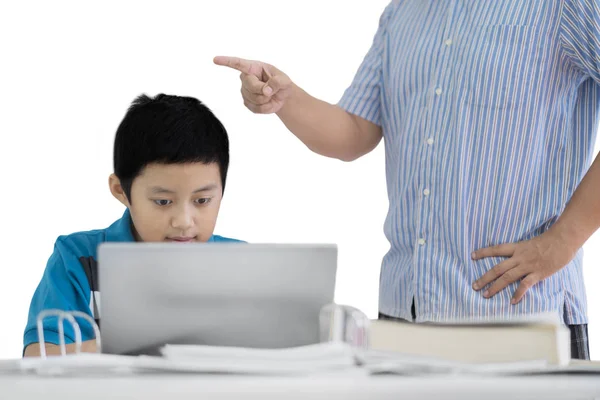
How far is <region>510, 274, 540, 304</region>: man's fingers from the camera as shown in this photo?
5.06ft

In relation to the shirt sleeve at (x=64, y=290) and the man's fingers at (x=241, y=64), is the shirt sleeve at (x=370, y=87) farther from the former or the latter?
the shirt sleeve at (x=64, y=290)

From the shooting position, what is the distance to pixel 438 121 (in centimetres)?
167

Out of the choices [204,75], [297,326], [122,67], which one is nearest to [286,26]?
[204,75]

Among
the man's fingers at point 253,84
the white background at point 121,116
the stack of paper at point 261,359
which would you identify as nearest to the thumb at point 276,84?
the man's fingers at point 253,84

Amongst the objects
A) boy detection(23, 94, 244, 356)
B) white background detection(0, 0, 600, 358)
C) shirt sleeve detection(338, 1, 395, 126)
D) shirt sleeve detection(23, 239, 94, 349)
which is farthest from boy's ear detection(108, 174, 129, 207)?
white background detection(0, 0, 600, 358)

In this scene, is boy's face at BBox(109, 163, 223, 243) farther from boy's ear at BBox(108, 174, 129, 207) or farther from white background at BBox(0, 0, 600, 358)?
white background at BBox(0, 0, 600, 358)

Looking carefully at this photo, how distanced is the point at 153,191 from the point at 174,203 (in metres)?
0.05

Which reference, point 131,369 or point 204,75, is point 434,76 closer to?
point 131,369

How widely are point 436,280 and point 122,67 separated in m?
2.03

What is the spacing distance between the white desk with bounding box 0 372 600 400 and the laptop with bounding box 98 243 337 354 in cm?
15

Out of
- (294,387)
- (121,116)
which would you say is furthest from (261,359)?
(121,116)

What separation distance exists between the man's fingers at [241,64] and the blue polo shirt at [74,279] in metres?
0.37

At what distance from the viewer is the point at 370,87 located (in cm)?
189

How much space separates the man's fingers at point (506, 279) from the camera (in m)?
1.55
